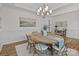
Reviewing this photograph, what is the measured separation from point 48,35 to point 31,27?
272mm

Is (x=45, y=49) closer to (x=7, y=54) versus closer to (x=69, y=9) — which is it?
(x=7, y=54)

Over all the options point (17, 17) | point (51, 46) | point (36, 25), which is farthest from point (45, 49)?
point (17, 17)

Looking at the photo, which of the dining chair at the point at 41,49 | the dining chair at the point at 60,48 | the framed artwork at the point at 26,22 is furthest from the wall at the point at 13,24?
the dining chair at the point at 60,48

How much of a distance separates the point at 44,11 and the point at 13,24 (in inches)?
19.1

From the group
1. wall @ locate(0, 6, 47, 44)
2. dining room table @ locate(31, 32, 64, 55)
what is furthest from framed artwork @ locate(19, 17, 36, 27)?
dining room table @ locate(31, 32, 64, 55)

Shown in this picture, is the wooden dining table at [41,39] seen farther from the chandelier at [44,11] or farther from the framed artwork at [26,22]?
the chandelier at [44,11]

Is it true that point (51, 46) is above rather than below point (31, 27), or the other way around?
below

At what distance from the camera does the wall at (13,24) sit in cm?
148

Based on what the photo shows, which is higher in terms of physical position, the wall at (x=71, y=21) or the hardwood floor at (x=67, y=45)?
the wall at (x=71, y=21)

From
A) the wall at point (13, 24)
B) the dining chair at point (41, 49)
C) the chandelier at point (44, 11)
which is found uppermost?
the chandelier at point (44, 11)

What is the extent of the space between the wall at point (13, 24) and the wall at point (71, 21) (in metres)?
0.24

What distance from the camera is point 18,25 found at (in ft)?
4.93

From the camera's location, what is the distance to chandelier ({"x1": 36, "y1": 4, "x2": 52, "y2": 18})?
4.86 feet

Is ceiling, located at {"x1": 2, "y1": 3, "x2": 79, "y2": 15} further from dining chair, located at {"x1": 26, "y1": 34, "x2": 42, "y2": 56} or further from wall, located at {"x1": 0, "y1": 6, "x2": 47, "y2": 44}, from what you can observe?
dining chair, located at {"x1": 26, "y1": 34, "x2": 42, "y2": 56}
